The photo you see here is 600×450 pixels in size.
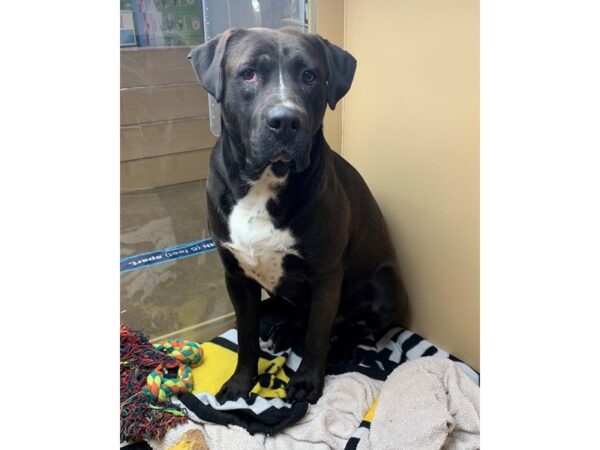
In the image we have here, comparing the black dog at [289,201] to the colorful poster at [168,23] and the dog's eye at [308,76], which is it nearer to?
the dog's eye at [308,76]

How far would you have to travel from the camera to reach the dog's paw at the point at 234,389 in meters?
1.86

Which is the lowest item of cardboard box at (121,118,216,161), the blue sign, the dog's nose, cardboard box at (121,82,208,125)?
the blue sign

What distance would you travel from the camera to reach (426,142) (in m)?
1.98

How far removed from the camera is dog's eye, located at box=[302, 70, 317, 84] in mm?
1503

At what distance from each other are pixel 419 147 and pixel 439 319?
0.61 meters

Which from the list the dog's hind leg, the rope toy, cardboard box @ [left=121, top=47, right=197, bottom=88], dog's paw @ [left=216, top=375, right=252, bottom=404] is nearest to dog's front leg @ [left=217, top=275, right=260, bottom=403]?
dog's paw @ [left=216, top=375, right=252, bottom=404]

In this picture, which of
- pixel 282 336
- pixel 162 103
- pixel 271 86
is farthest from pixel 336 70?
pixel 282 336

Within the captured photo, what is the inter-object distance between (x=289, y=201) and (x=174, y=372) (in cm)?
75

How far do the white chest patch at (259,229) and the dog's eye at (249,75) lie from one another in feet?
0.81

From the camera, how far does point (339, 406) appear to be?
182cm

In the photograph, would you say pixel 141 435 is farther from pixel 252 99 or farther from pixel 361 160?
pixel 361 160

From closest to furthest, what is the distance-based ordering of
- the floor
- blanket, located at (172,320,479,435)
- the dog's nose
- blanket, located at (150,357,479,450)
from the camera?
1. the dog's nose
2. blanket, located at (150,357,479,450)
3. blanket, located at (172,320,479,435)
4. the floor

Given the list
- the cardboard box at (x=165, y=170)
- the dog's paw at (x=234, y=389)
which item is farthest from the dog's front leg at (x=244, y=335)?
the cardboard box at (x=165, y=170)

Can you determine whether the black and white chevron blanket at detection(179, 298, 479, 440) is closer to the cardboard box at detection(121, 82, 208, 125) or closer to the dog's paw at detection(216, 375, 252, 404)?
the dog's paw at detection(216, 375, 252, 404)
